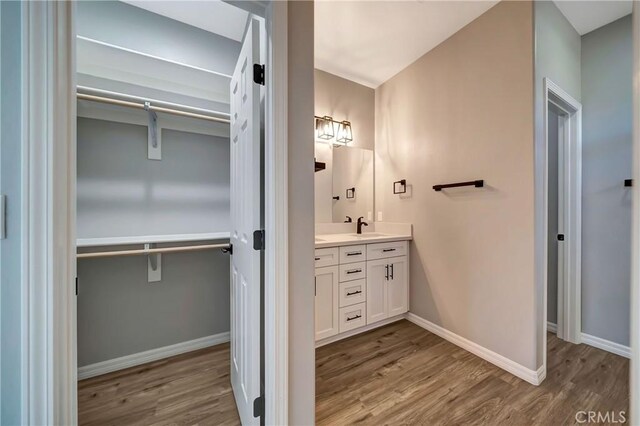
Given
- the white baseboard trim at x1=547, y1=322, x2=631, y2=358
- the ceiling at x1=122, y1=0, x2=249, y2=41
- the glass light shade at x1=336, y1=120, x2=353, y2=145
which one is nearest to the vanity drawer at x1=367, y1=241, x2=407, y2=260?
the glass light shade at x1=336, y1=120, x2=353, y2=145

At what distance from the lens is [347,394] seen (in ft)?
5.34

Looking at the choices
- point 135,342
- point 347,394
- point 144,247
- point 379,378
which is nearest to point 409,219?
point 379,378

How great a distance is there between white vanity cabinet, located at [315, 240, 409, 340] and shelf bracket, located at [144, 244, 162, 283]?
1.23 metres

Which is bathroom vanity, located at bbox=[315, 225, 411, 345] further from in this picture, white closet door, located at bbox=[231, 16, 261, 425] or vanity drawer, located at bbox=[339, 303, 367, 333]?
white closet door, located at bbox=[231, 16, 261, 425]

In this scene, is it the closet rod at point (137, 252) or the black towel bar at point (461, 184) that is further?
the black towel bar at point (461, 184)

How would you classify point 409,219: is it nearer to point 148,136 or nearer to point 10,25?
point 148,136

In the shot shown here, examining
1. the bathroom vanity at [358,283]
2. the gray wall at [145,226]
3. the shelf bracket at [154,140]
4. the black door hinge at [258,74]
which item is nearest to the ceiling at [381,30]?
the black door hinge at [258,74]

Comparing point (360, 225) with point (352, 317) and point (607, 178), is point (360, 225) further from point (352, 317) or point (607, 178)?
point (607, 178)

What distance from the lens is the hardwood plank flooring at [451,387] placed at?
57.2 inches

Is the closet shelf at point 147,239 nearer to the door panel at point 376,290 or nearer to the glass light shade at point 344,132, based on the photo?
the door panel at point 376,290

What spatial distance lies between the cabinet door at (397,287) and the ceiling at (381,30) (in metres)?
2.05

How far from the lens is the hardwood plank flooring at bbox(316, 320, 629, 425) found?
145 cm

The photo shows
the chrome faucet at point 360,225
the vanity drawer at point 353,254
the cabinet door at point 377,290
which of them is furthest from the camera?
the chrome faucet at point 360,225

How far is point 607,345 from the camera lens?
2055mm
